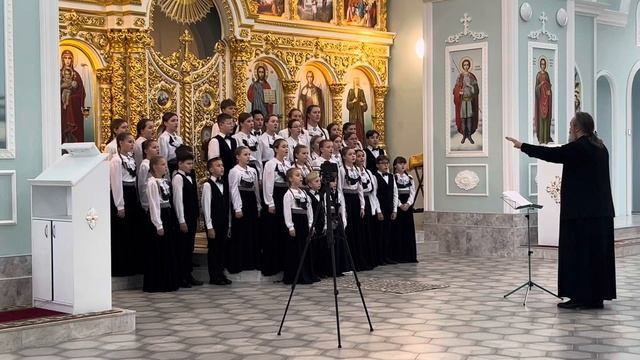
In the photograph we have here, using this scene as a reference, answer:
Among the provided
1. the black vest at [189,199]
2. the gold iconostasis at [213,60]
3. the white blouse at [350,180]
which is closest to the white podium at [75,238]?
the black vest at [189,199]

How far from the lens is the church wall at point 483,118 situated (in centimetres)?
1578

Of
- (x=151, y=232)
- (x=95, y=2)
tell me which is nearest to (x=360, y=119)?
(x=95, y=2)

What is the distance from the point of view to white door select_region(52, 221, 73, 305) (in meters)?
9.12

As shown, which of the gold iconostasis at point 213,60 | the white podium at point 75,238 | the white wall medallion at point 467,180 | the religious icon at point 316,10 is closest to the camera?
the white podium at point 75,238

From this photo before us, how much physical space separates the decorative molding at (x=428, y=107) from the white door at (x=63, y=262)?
849 centimetres

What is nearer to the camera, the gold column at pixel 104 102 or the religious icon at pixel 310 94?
the gold column at pixel 104 102

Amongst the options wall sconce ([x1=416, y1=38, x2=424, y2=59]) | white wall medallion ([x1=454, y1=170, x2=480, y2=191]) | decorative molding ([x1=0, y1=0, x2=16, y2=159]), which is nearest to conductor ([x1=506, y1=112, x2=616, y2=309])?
decorative molding ([x1=0, y1=0, x2=16, y2=159])

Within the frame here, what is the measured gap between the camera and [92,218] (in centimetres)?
920

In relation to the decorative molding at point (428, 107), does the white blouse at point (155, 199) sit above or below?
below

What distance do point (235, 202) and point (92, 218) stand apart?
3.43 m

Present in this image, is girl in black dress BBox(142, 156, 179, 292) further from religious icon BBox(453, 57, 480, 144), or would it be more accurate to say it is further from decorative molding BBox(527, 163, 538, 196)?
decorative molding BBox(527, 163, 538, 196)

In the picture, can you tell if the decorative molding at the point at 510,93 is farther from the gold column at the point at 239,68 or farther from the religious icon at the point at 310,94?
the gold column at the point at 239,68

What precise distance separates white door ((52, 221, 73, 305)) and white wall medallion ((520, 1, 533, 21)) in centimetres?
909

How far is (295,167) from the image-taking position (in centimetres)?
1260
